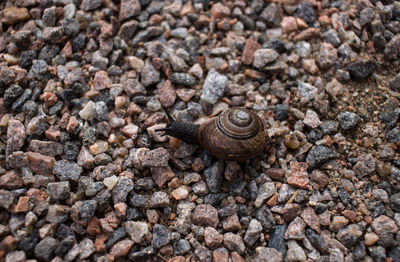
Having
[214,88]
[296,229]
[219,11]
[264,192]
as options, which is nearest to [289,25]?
[219,11]

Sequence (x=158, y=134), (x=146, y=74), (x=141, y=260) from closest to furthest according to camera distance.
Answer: (x=141, y=260) < (x=158, y=134) < (x=146, y=74)

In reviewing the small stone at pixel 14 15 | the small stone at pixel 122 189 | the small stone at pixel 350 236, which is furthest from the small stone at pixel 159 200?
the small stone at pixel 14 15

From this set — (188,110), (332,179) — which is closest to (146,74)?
(188,110)

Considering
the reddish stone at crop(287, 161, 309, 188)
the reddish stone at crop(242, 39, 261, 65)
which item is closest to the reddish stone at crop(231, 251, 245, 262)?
the reddish stone at crop(287, 161, 309, 188)

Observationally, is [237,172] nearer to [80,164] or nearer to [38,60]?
[80,164]

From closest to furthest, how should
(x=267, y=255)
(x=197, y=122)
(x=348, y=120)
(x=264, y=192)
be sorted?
(x=267, y=255)
(x=264, y=192)
(x=348, y=120)
(x=197, y=122)

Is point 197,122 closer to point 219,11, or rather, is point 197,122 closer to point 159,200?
point 159,200

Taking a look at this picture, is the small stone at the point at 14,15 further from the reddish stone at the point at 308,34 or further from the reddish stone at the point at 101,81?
the reddish stone at the point at 308,34
